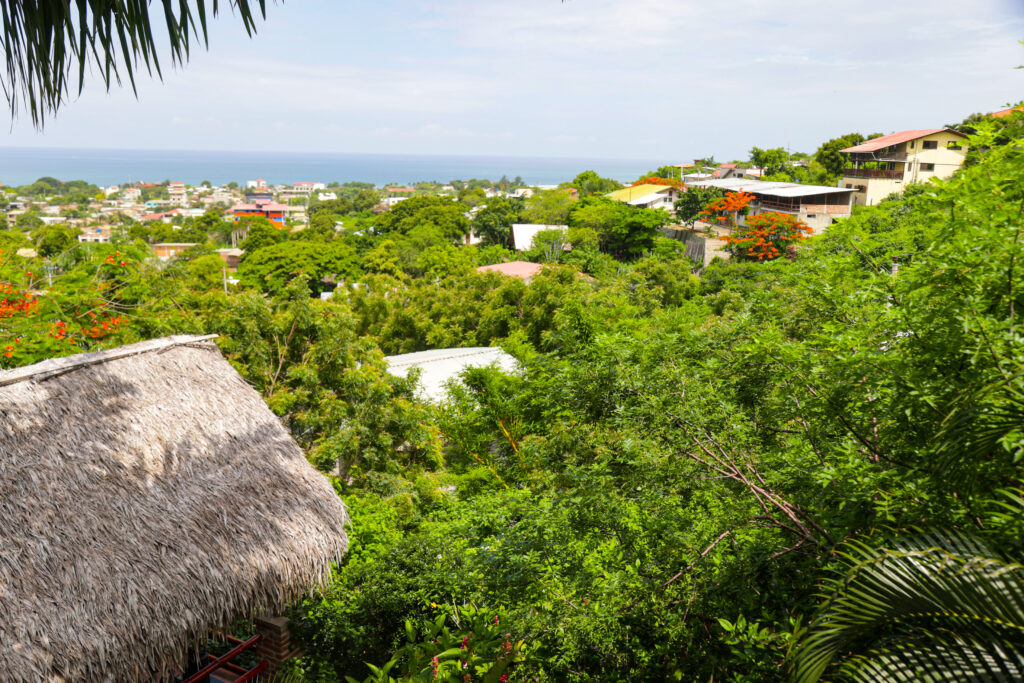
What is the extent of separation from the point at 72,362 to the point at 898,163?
4277 cm

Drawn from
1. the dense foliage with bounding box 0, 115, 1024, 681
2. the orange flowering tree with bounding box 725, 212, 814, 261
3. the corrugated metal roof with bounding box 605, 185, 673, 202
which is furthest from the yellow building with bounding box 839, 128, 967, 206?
the dense foliage with bounding box 0, 115, 1024, 681

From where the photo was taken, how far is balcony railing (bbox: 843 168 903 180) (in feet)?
123

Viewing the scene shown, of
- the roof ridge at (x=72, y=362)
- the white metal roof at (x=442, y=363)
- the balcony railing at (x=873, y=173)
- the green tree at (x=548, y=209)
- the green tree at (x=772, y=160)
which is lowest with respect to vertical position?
the white metal roof at (x=442, y=363)

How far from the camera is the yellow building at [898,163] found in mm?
35312

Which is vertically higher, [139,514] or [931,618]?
[931,618]

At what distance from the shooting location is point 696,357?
7707 millimetres

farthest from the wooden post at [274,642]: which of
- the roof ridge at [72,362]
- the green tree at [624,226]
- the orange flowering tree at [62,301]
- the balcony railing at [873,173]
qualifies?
the balcony railing at [873,173]

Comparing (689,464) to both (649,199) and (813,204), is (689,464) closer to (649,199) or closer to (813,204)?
(813,204)

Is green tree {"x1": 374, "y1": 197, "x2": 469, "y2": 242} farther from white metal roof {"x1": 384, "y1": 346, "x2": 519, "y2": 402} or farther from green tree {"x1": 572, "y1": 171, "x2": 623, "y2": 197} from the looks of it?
white metal roof {"x1": 384, "y1": 346, "x2": 519, "y2": 402}

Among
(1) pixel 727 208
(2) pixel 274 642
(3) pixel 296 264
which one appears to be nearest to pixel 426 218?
(3) pixel 296 264

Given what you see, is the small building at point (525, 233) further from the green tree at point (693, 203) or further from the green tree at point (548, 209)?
the green tree at point (693, 203)

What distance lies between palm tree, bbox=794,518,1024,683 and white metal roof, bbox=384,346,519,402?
11.4 metres

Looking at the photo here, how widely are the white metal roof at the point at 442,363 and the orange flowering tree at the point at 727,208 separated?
25.2 metres

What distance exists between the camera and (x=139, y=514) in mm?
5312
